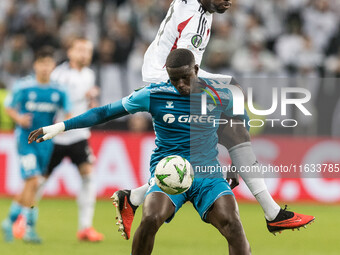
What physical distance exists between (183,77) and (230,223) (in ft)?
4.10

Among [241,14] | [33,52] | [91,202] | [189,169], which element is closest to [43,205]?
[91,202]

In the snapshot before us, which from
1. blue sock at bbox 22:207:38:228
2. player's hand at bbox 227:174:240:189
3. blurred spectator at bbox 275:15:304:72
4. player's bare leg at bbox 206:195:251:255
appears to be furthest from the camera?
blurred spectator at bbox 275:15:304:72

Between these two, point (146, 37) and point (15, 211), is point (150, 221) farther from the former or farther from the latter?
point (146, 37)

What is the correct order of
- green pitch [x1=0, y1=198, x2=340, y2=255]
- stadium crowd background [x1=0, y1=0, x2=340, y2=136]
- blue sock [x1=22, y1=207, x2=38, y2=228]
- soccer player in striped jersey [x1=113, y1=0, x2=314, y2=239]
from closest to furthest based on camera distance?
soccer player in striped jersey [x1=113, y1=0, x2=314, y2=239], green pitch [x1=0, y1=198, x2=340, y2=255], blue sock [x1=22, y1=207, x2=38, y2=228], stadium crowd background [x1=0, y1=0, x2=340, y2=136]

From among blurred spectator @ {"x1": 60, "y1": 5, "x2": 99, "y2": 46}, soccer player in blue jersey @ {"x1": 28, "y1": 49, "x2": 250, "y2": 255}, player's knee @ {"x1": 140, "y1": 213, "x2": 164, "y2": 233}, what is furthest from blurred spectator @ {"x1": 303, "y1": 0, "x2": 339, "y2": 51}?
player's knee @ {"x1": 140, "y1": 213, "x2": 164, "y2": 233}

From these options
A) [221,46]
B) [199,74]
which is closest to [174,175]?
[199,74]

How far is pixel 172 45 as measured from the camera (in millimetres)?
6648

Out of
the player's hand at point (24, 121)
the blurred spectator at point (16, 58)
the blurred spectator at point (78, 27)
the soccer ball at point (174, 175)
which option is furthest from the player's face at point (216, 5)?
the blurred spectator at point (78, 27)

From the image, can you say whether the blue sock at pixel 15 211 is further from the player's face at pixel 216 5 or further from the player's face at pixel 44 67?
the player's face at pixel 216 5

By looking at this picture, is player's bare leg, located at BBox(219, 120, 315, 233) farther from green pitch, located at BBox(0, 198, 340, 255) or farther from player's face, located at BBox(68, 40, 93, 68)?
player's face, located at BBox(68, 40, 93, 68)

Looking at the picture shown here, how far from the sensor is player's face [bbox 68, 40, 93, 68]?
994cm

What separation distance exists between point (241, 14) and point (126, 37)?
2.41 metres

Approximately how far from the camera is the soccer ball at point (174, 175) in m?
6.01

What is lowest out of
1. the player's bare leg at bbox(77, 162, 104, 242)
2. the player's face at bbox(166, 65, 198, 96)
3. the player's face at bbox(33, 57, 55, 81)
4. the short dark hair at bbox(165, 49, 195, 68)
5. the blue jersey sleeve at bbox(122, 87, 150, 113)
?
the player's bare leg at bbox(77, 162, 104, 242)
